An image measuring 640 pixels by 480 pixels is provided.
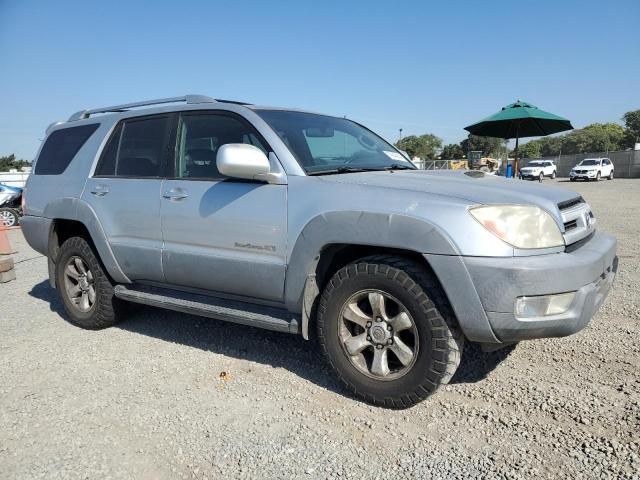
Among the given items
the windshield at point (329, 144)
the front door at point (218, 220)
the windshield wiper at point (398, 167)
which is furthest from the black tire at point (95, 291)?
the windshield wiper at point (398, 167)

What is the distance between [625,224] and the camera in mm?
9734

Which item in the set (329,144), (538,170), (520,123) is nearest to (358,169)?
(329,144)

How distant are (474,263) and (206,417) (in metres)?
1.70

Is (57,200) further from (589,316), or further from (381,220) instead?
(589,316)

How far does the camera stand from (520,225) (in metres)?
2.53

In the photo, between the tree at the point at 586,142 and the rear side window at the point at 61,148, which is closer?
the rear side window at the point at 61,148

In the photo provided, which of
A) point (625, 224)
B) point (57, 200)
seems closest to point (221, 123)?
point (57, 200)

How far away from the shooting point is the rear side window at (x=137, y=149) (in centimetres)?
385

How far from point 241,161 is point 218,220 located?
1.69ft

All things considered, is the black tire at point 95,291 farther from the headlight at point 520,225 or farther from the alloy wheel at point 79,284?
the headlight at point 520,225

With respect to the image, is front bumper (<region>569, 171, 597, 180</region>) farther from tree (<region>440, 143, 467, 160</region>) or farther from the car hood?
tree (<region>440, 143, 467, 160</region>)

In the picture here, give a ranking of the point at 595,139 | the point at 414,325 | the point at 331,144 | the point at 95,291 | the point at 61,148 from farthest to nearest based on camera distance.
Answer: the point at 595,139, the point at 61,148, the point at 95,291, the point at 331,144, the point at 414,325

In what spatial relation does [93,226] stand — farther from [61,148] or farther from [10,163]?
[10,163]

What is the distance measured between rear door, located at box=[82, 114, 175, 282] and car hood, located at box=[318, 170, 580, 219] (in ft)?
4.80
